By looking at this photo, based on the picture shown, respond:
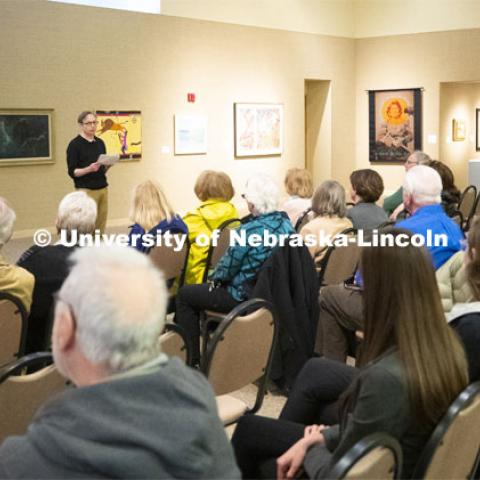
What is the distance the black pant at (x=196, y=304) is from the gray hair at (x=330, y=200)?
3.70 feet

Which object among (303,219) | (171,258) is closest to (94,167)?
(303,219)

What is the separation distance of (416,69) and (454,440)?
50.9 ft

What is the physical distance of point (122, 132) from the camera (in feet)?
41.3

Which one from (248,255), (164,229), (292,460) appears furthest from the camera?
(164,229)

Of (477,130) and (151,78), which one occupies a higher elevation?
(151,78)

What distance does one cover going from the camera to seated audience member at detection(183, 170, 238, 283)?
18.8 feet

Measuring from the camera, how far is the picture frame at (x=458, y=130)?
17234 mm

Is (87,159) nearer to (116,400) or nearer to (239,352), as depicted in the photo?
(239,352)

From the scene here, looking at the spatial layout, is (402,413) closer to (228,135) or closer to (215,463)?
(215,463)

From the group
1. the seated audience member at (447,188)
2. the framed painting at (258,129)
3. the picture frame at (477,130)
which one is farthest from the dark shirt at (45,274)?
the picture frame at (477,130)

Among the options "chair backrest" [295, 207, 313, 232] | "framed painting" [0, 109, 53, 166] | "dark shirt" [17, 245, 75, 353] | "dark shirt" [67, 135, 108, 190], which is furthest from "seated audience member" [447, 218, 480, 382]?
"framed painting" [0, 109, 53, 166]

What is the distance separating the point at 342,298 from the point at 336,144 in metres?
13.2

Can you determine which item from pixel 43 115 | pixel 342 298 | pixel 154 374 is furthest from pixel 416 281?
pixel 43 115

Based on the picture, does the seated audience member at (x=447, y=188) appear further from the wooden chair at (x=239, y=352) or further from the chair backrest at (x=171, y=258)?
the wooden chair at (x=239, y=352)
